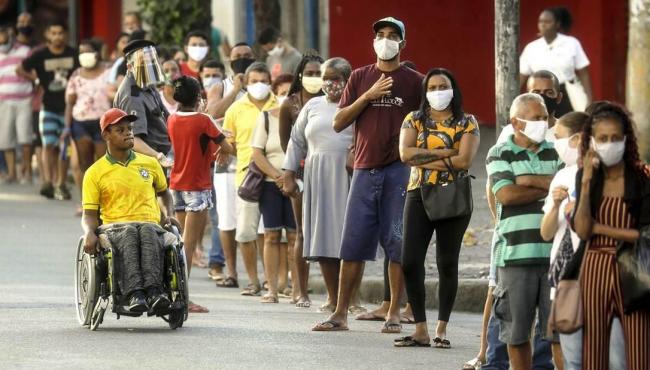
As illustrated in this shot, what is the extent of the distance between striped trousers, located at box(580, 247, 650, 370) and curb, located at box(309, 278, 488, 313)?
5.23 metres

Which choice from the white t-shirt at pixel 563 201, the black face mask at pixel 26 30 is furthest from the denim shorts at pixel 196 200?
the black face mask at pixel 26 30

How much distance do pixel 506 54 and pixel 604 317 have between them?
6444 millimetres

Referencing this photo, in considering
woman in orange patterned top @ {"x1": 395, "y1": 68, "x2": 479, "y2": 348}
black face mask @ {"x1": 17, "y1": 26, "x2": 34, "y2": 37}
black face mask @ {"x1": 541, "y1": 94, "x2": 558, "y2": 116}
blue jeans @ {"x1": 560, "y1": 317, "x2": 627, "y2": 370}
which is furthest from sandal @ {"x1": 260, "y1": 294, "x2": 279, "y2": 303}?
black face mask @ {"x1": 17, "y1": 26, "x2": 34, "y2": 37}

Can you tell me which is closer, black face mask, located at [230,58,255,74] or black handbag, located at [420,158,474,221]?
black handbag, located at [420,158,474,221]

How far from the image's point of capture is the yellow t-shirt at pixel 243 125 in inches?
581

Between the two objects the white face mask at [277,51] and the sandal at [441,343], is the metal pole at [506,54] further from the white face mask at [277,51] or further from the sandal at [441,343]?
the white face mask at [277,51]

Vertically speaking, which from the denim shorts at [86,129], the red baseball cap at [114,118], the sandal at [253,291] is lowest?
the sandal at [253,291]

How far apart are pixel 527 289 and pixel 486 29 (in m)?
15.6

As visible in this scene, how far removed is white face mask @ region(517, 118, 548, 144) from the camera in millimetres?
9539

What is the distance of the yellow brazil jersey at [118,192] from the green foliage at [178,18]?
31.8 feet

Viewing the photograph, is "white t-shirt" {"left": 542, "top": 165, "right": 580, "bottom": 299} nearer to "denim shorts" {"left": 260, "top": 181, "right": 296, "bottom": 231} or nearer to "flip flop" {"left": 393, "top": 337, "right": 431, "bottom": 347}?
"flip flop" {"left": 393, "top": 337, "right": 431, "bottom": 347}

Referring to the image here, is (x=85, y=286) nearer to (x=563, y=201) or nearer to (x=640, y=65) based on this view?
(x=563, y=201)

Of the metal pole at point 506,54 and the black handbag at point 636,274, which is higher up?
the metal pole at point 506,54

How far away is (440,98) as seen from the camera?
11203mm
